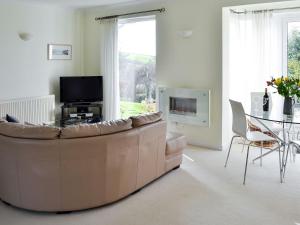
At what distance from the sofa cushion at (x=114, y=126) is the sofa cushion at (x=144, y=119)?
0.32 feet

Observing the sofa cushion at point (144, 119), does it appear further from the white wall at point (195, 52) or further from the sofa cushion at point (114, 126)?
the white wall at point (195, 52)

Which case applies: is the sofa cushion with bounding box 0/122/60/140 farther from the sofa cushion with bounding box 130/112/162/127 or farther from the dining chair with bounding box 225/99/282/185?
the dining chair with bounding box 225/99/282/185

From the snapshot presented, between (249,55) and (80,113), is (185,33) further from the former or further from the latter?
(80,113)

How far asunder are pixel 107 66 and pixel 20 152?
12.7ft

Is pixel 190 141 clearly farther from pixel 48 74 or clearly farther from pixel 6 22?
pixel 6 22

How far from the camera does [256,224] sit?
109 inches

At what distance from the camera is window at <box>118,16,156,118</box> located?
6.04 meters

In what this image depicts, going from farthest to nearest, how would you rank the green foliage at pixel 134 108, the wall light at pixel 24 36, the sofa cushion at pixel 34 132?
the green foliage at pixel 134 108
the wall light at pixel 24 36
the sofa cushion at pixel 34 132

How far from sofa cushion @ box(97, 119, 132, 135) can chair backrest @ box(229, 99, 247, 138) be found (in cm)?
142

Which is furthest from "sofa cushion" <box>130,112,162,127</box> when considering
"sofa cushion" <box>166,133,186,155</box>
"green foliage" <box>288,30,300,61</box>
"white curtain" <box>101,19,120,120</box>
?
"green foliage" <box>288,30,300,61</box>

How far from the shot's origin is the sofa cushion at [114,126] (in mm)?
2991

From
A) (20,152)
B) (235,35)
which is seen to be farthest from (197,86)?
(20,152)

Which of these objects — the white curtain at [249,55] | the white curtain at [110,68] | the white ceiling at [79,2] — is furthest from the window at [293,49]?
the white curtain at [110,68]

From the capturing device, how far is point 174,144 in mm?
4023
